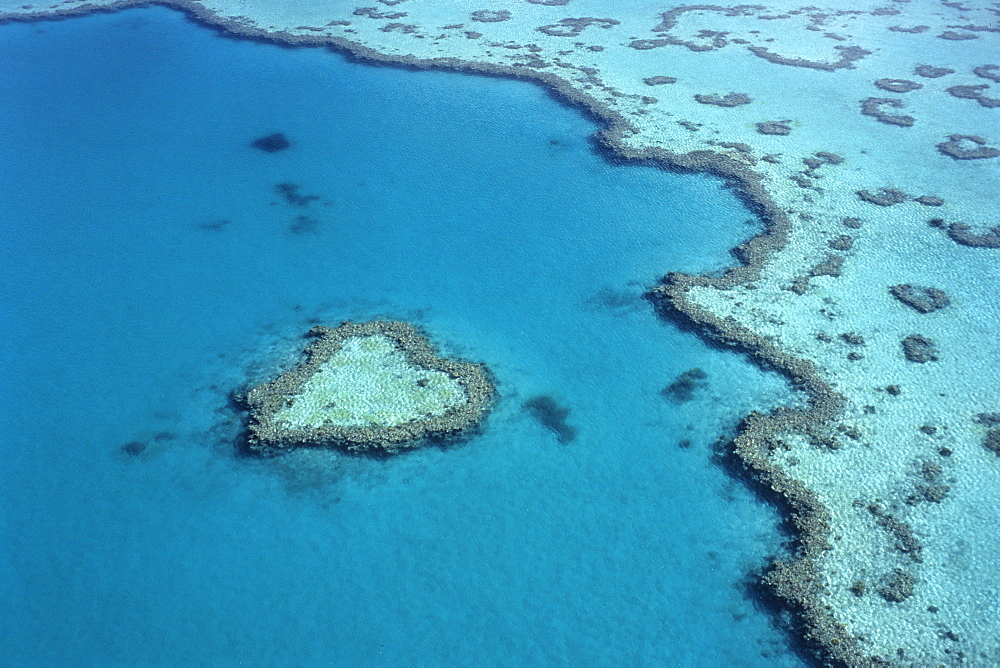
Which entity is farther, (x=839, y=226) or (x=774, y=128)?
(x=774, y=128)

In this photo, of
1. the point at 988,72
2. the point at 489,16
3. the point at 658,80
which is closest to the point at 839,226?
the point at 658,80

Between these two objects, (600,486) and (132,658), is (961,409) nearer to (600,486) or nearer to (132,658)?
(600,486)

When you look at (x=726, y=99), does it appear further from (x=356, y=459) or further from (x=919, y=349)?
(x=356, y=459)

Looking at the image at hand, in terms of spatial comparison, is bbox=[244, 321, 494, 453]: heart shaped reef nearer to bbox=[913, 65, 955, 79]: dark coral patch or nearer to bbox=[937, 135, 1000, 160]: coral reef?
bbox=[937, 135, 1000, 160]: coral reef

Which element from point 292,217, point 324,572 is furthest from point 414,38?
point 324,572

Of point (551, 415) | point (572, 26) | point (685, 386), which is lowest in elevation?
point (551, 415)

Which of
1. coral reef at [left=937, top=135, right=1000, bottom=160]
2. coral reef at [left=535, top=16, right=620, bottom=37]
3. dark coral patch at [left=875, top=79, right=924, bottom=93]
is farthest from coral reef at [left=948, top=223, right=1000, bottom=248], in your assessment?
coral reef at [left=535, top=16, right=620, bottom=37]

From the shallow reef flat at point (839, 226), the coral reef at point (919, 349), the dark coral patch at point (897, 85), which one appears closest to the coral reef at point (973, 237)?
the shallow reef flat at point (839, 226)
